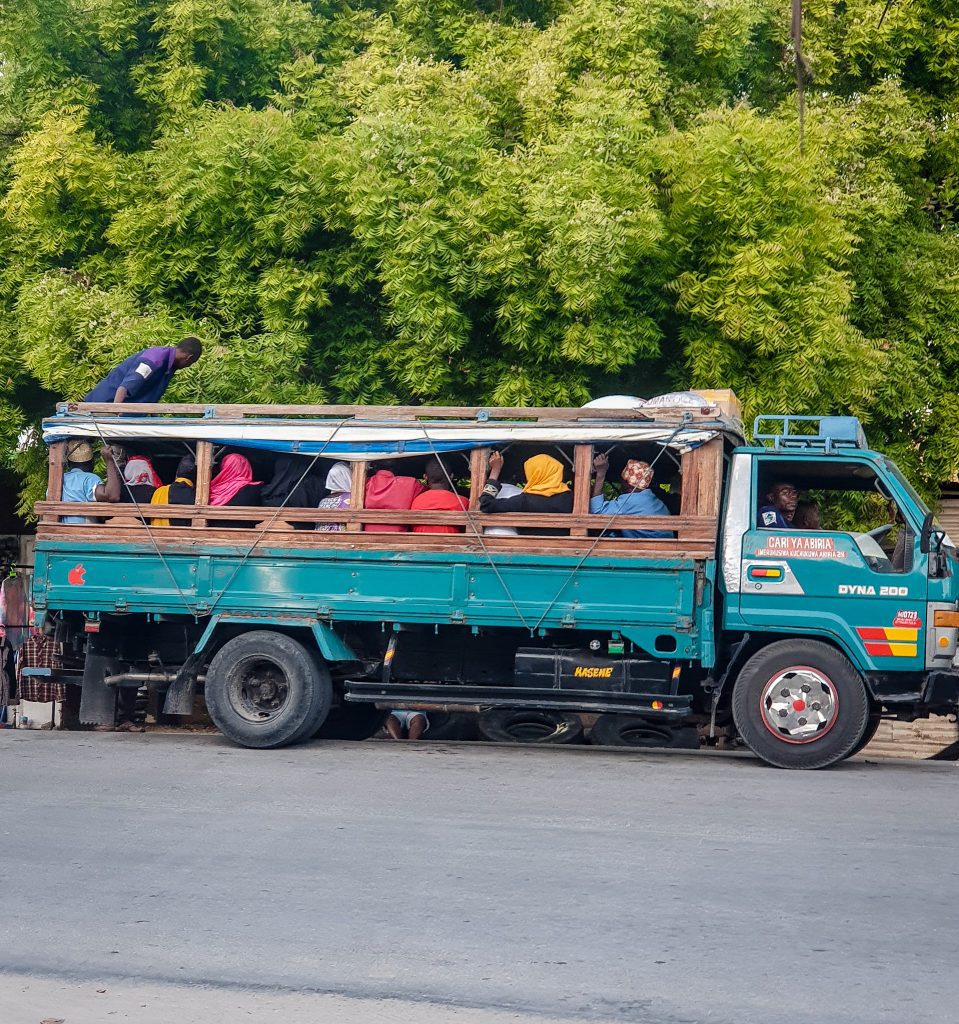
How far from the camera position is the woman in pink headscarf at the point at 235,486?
11367mm

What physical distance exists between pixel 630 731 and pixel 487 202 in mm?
4909

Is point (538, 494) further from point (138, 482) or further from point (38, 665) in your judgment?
point (38, 665)

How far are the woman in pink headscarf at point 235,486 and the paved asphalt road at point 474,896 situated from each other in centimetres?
222

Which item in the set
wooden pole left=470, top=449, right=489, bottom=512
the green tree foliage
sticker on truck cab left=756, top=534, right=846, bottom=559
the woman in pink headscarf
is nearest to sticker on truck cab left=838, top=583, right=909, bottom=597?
sticker on truck cab left=756, top=534, right=846, bottom=559

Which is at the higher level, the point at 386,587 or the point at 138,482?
the point at 138,482

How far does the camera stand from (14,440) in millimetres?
16094

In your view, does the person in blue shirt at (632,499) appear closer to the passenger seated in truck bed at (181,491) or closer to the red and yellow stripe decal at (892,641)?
the red and yellow stripe decal at (892,641)

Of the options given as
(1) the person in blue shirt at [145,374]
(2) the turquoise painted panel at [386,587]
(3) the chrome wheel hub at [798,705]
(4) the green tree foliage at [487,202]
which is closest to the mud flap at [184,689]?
(2) the turquoise painted panel at [386,587]

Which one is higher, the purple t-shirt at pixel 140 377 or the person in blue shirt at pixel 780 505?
the purple t-shirt at pixel 140 377

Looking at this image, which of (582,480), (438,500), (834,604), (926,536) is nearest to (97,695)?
(438,500)

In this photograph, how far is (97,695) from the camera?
1162 centimetres

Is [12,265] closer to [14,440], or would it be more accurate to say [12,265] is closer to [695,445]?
[14,440]

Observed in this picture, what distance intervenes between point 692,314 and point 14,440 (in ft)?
24.8

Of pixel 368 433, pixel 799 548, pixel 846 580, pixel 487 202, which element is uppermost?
pixel 487 202
